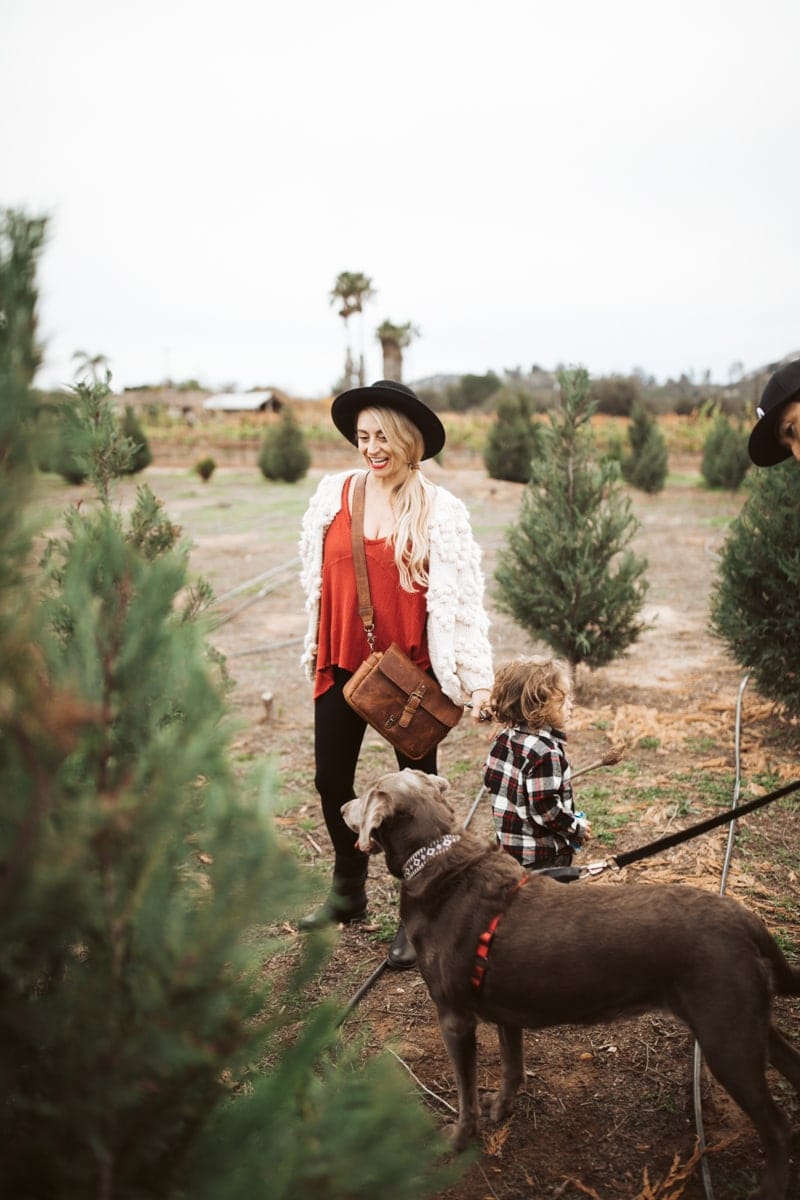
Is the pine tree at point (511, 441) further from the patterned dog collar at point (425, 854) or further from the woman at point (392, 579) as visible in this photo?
the patterned dog collar at point (425, 854)

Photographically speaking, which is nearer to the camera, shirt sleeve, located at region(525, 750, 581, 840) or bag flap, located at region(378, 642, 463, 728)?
shirt sleeve, located at region(525, 750, 581, 840)

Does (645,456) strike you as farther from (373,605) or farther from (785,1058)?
(785,1058)

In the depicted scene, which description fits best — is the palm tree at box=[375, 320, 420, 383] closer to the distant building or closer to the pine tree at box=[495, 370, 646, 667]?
the distant building

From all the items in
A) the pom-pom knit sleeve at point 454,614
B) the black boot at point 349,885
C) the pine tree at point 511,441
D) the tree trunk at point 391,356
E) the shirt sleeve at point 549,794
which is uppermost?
the tree trunk at point 391,356

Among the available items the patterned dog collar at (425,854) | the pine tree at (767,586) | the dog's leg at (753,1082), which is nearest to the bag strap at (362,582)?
the patterned dog collar at (425,854)

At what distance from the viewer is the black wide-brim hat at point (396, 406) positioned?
3.59m

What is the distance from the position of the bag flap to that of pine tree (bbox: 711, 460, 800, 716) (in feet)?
11.5

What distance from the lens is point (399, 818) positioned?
2768mm

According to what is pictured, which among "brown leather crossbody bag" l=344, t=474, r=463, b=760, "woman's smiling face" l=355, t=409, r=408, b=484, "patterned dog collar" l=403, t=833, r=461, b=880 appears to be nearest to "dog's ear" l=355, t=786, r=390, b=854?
"patterned dog collar" l=403, t=833, r=461, b=880

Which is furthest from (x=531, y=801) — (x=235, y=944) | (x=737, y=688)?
(x=737, y=688)

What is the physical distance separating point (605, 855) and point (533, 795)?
1.68m

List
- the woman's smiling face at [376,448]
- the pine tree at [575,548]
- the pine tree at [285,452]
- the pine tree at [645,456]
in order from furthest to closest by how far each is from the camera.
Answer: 1. the pine tree at [285,452]
2. the pine tree at [645,456]
3. the pine tree at [575,548]
4. the woman's smiling face at [376,448]

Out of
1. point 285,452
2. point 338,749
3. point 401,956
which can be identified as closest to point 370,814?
point 338,749

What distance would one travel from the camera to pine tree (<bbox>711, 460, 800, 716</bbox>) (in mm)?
6016
